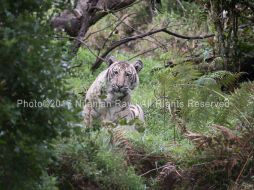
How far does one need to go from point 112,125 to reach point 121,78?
2.45m

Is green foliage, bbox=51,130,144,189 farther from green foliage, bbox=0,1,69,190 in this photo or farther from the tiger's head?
the tiger's head

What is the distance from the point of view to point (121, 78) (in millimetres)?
9758

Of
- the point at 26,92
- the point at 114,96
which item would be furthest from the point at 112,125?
the point at 114,96

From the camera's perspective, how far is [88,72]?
1358 cm

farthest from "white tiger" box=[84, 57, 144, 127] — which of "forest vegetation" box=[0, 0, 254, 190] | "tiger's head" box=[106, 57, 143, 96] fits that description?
"forest vegetation" box=[0, 0, 254, 190]

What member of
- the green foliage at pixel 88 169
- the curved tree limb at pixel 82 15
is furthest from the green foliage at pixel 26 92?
the curved tree limb at pixel 82 15

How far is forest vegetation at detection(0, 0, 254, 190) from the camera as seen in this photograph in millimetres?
5180

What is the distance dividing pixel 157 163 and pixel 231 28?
4.97 metres

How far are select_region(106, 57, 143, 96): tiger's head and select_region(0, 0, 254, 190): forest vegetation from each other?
2.19 ft

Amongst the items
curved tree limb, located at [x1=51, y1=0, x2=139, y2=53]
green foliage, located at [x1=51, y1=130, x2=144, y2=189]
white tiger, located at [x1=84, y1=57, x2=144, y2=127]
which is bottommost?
green foliage, located at [x1=51, y1=130, x2=144, y2=189]

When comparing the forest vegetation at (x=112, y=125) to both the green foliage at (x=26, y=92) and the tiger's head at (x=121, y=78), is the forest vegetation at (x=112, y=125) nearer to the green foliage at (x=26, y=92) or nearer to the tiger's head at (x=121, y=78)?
the green foliage at (x=26, y=92)

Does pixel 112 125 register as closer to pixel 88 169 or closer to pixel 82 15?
pixel 88 169

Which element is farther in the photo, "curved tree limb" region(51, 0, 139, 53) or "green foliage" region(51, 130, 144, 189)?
"curved tree limb" region(51, 0, 139, 53)

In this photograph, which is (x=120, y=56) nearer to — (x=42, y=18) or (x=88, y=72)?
(x=88, y=72)
